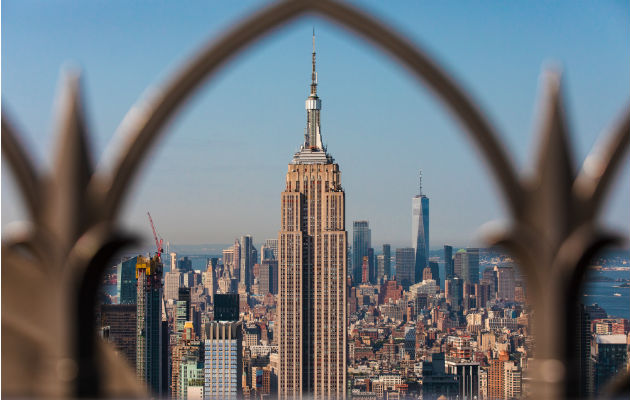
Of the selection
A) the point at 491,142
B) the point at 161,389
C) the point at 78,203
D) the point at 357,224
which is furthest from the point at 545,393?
the point at 357,224

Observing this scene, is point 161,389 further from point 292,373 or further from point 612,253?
point 612,253

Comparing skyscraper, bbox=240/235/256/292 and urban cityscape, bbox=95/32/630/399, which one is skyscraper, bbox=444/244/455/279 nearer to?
urban cityscape, bbox=95/32/630/399

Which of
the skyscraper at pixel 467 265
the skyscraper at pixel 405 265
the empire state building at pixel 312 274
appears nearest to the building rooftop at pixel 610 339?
the empire state building at pixel 312 274

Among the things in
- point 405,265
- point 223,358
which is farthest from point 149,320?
point 405,265

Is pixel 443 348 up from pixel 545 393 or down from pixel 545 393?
down

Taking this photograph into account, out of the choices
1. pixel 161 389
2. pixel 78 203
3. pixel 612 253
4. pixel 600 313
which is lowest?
pixel 161 389
